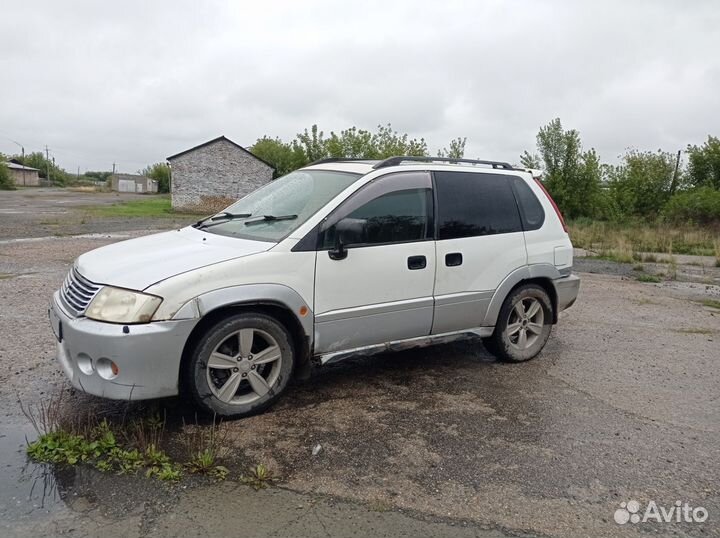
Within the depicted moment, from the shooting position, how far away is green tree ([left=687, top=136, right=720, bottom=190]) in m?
40.8

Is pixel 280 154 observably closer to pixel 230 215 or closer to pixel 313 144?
pixel 313 144

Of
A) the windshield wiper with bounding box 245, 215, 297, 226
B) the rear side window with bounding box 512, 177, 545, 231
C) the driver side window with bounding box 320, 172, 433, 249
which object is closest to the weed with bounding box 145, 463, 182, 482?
the driver side window with bounding box 320, 172, 433, 249

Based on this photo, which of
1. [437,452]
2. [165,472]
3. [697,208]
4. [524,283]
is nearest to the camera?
[165,472]

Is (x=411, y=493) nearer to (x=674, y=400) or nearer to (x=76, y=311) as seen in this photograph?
(x=76, y=311)

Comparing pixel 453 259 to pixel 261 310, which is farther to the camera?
pixel 453 259

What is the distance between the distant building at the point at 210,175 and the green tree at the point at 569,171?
57.8ft

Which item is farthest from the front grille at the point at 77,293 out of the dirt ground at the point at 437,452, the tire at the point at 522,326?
the tire at the point at 522,326

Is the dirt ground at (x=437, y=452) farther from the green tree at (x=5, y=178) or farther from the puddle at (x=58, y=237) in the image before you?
the green tree at (x=5, y=178)

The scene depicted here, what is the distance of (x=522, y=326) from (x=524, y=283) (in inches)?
16.7

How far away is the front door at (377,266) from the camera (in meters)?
4.32

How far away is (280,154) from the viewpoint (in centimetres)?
4716

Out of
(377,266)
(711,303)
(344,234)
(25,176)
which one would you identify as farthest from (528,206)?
(25,176)

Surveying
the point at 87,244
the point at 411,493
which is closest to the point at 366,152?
the point at 87,244

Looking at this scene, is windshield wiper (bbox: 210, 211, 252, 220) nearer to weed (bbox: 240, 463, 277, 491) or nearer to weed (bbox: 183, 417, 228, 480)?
weed (bbox: 183, 417, 228, 480)
